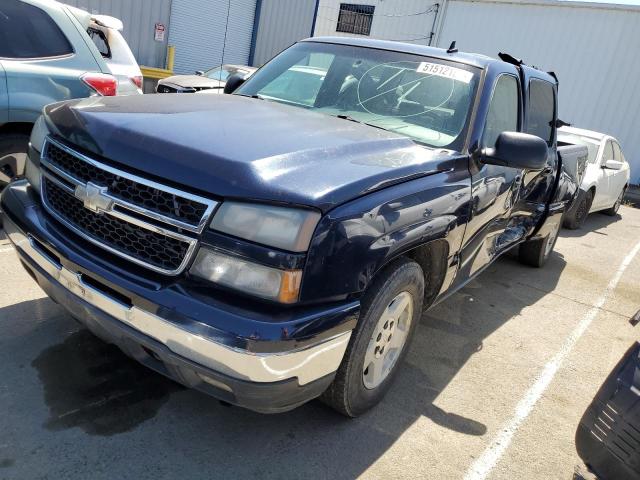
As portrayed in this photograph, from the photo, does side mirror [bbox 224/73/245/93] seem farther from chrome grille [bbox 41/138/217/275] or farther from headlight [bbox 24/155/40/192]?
chrome grille [bbox 41/138/217/275]

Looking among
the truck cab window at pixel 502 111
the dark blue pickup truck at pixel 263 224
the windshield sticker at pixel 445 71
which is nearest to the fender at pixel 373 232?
the dark blue pickup truck at pixel 263 224

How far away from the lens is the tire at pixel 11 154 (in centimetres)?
414

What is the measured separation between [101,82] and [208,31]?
1182cm

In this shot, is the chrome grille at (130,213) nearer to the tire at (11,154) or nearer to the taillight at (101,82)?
the tire at (11,154)

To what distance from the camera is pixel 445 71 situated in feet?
11.2

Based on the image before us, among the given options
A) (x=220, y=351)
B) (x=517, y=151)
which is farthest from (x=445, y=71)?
(x=220, y=351)

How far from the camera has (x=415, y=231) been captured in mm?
2516

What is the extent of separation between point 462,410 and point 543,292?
109 inches

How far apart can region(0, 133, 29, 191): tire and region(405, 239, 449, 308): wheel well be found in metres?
3.19

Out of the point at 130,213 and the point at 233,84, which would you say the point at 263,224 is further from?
the point at 233,84

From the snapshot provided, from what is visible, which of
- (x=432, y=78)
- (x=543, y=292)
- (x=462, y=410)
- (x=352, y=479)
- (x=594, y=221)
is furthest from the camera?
(x=594, y=221)

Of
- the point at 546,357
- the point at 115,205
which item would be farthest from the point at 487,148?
the point at 115,205

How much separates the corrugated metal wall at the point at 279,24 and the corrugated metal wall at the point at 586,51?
5825mm

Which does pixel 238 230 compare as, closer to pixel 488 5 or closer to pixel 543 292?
pixel 543 292
